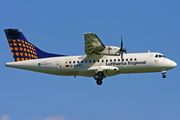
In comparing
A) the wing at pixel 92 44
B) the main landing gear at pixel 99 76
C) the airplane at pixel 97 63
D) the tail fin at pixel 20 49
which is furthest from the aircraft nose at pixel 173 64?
the tail fin at pixel 20 49

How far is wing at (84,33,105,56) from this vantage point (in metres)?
26.6

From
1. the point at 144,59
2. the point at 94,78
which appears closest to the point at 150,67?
the point at 144,59

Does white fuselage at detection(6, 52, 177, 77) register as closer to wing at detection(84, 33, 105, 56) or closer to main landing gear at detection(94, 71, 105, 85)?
main landing gear at detection(94, 71, 105, 85)

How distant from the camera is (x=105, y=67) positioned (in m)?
28.7

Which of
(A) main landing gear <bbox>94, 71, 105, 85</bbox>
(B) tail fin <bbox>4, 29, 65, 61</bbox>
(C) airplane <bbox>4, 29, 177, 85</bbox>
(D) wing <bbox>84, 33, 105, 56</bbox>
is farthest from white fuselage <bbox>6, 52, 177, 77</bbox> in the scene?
(D) wing <bbox>84, 33, 105, 56</bbox>

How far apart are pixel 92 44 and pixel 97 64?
254cm

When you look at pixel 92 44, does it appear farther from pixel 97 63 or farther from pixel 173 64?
pixel 173 64

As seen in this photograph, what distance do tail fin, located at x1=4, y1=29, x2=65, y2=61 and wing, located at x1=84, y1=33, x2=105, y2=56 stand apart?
4347 mm

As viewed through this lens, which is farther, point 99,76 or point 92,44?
point 99,76

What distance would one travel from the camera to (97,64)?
95.5 feet

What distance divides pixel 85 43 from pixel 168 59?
902 centimetres

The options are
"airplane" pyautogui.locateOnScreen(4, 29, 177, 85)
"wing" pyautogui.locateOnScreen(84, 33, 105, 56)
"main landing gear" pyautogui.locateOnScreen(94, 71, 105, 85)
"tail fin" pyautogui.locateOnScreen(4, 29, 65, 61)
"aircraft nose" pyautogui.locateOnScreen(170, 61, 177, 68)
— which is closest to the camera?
"wing" pyautogui.locateOnScreen(84, 33, 105, 56)

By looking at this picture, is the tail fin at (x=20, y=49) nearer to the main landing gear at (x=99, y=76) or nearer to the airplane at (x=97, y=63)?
the airplane at (x=97, y=63)

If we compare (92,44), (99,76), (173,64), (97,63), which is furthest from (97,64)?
(173,64)
